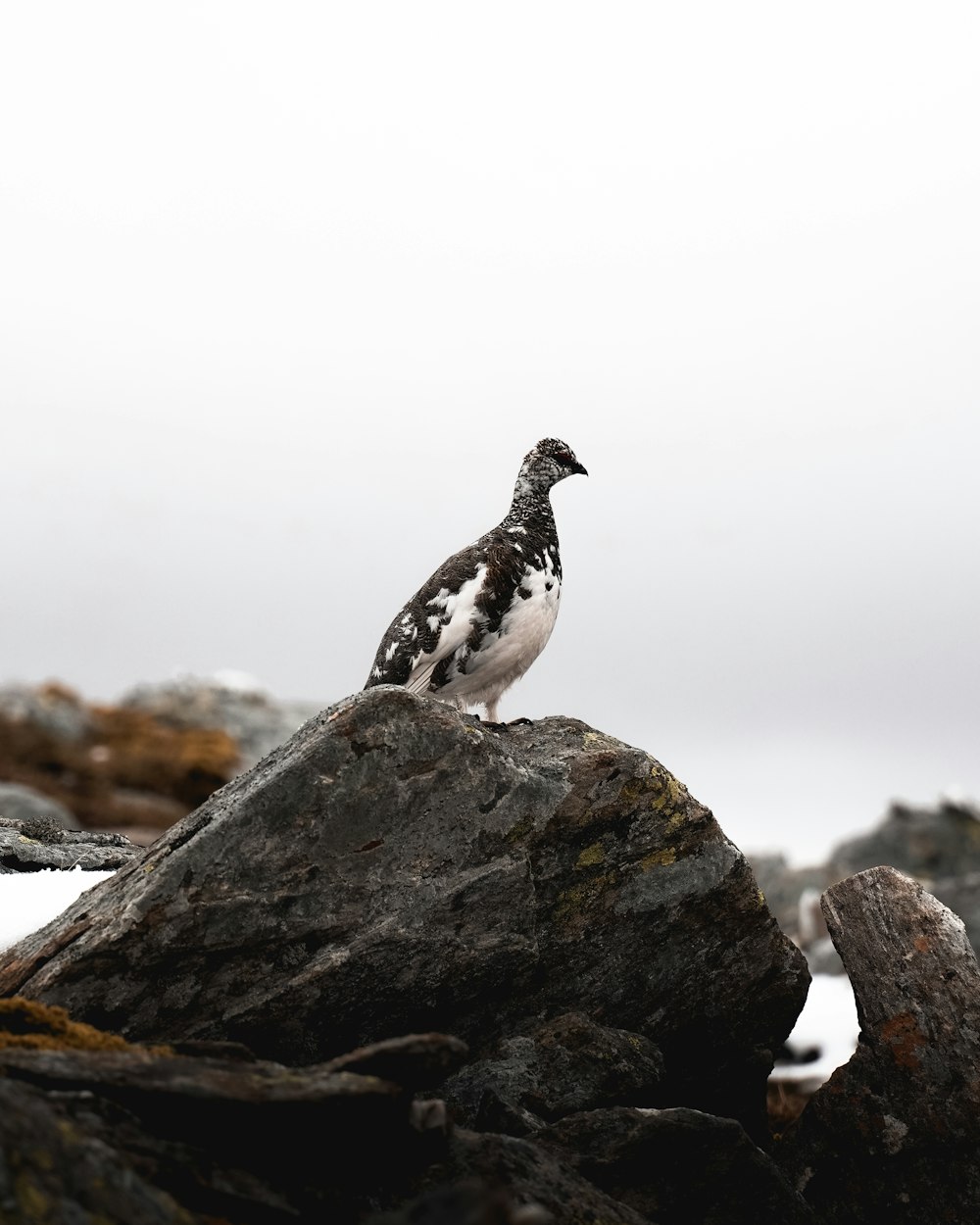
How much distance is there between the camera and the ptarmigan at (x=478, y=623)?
1118 centimetres

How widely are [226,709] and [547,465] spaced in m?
45.5

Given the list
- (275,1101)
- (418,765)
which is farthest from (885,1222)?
(275,1101)

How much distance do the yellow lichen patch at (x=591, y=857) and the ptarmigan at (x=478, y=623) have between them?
2885 millimetres

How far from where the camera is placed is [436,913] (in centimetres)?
800

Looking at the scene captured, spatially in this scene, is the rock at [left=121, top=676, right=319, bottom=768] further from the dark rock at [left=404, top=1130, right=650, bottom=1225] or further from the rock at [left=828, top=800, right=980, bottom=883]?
the dark rock at [left=404, top=1130, right=650, bottom=1225]

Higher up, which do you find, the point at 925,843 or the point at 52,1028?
the point at 925,843

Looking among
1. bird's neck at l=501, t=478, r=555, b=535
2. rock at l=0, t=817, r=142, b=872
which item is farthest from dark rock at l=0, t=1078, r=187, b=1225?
bird's neck at l=501, t=478, r=555, b=535

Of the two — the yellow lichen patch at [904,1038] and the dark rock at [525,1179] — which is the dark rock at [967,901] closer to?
the yellow lichen patch at [904,1038]

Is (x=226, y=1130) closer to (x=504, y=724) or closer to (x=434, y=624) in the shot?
(x=504, y=724)

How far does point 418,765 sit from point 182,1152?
3.31 metres

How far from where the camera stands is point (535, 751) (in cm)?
912

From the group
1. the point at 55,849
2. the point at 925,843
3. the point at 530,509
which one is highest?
the point at 925,843

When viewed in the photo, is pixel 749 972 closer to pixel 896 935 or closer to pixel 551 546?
pixel 896 935

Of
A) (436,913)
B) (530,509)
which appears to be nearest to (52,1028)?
(436,913)
